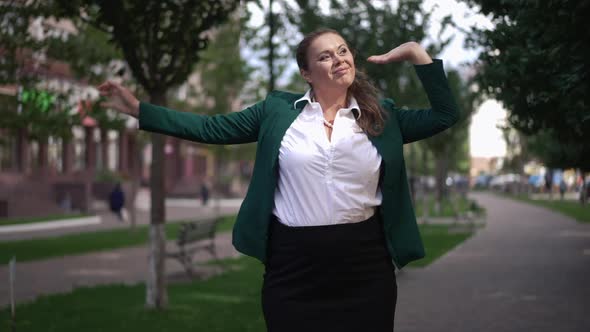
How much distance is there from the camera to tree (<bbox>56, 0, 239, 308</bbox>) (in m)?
9.50

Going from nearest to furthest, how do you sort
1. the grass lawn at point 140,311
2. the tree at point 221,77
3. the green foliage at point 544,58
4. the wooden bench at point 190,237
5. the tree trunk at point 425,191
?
1. the green foliage at point 544,58
2. the grass lawn at point 140,311
3. the wooden bench at point 190,237
4. the tree trunk at point 425,191
5. the tree at point 221,77

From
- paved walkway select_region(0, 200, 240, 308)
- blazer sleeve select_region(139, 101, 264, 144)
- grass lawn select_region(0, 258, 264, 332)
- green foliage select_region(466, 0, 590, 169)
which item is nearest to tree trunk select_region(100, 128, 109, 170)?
paved walkway select_region(0, 200, 240, 308)

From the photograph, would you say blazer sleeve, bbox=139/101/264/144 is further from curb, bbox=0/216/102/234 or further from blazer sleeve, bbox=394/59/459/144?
curb, bbox=0/216/102/234

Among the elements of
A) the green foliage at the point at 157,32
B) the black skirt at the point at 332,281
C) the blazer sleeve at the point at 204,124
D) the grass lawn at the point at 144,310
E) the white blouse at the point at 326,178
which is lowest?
the grass lawn at the point at 144,310

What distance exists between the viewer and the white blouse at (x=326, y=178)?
3.23 meters

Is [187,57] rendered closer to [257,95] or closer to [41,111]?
[41,111]

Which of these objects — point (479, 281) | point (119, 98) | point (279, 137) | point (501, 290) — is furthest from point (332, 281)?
point (479, 281)

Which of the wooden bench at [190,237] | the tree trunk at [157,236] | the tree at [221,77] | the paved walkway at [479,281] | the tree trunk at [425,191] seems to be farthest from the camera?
the tree at [221,77]

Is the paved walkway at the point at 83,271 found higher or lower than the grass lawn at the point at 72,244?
higher

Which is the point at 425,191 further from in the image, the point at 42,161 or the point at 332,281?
the point at 332,281

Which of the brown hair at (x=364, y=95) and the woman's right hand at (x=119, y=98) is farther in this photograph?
the brown hair at (x=364, y=95)

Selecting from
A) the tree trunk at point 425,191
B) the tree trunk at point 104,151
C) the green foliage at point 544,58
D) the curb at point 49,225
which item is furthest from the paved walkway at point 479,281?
the tree trunk at point 104,151

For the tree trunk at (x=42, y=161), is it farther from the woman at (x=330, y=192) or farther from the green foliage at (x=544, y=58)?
the woman at (x=330, y=192)

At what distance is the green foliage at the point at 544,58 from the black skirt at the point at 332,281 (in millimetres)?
2643
